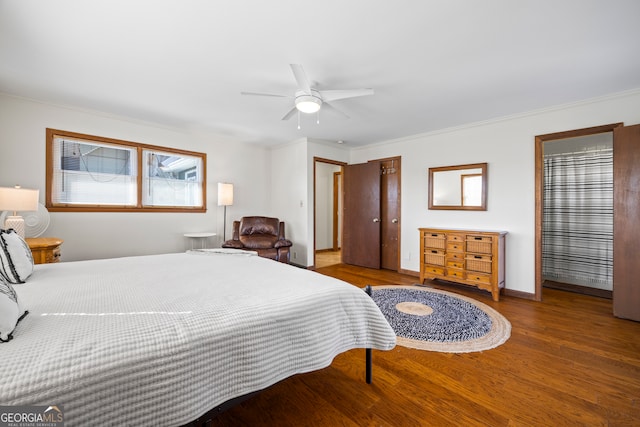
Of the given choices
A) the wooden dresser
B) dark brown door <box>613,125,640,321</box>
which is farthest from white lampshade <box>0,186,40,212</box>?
dark brown door <box>613,125,640,321</box>

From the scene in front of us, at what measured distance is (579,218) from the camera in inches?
157

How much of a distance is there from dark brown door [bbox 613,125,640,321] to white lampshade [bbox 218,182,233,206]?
16.5 feet

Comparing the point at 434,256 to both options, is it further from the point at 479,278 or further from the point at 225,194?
the point at 225,194

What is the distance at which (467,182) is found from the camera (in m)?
4.10

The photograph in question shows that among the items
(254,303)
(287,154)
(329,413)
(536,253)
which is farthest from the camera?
(287,154)

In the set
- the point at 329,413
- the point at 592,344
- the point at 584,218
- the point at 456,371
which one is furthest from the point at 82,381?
the point at 584,218

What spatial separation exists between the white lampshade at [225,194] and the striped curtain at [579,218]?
512 centimetres

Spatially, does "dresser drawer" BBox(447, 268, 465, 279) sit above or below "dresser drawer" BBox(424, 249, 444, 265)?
below

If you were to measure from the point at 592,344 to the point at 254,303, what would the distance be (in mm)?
2834

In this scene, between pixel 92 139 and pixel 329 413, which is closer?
pixel 329 413

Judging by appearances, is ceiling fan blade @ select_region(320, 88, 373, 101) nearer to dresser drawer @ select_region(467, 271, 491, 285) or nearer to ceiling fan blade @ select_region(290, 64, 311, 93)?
ceiling fan blade @ select_region(290, 64, 311, 93)

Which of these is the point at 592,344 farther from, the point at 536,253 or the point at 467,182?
the point at 467,182

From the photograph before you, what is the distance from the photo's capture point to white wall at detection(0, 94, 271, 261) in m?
3.20

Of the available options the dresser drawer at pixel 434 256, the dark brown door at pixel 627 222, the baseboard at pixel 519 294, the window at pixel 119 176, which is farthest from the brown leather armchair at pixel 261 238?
the dark brown door at pixel 627 222
